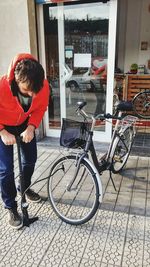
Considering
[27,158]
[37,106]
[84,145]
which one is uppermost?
[37,106]

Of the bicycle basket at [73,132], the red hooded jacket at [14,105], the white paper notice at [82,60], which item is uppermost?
the white paper notice at [82,60]

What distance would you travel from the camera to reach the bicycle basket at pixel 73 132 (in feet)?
7.84

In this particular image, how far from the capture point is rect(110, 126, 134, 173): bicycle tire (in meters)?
3.02

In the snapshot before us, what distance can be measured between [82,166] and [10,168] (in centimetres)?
65

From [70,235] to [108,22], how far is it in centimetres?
296

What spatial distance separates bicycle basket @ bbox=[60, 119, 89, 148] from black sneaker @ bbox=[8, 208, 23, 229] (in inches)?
31.8

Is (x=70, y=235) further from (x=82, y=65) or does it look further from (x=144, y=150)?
(x=82, y=65)

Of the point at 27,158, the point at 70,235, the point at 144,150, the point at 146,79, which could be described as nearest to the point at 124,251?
the point at 70,235

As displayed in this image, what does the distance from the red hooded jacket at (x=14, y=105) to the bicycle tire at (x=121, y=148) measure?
3.49 ft

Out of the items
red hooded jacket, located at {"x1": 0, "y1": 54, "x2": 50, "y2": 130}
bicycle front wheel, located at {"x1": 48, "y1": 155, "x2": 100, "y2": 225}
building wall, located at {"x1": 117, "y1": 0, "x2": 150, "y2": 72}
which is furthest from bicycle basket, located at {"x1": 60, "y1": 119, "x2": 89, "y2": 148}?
building wall, located at {"x1": 117, "y1": 0, "x2": 150, "y2": 72}

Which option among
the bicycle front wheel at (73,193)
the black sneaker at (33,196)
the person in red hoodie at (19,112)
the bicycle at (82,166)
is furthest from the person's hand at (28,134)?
the black sneaker at (33,196)

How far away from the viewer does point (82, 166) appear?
2.41 m

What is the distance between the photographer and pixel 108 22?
12.5ft

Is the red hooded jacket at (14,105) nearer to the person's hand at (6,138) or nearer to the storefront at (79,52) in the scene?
the person's hand at (6,138)
